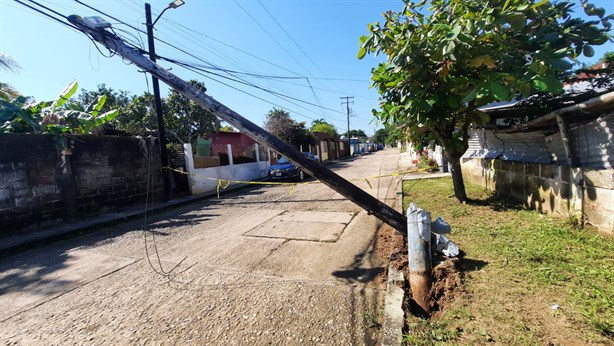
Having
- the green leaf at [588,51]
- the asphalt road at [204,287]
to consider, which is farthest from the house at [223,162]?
the green leaf at [588,51]

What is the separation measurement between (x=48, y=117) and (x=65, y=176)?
199 cm

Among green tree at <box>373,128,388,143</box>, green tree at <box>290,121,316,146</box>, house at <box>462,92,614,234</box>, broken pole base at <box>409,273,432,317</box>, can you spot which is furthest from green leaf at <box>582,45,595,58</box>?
green tree at <box>373,128,388,143</box>

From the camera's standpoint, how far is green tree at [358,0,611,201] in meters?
3.32

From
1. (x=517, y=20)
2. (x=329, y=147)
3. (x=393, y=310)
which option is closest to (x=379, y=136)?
(x=329, y=147)

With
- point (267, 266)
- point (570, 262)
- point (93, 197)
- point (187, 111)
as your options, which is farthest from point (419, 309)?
point (187, 111)

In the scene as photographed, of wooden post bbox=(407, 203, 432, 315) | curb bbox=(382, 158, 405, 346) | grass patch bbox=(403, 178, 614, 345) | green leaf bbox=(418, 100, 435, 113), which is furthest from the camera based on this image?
green leaf bbox=(418, 100, 435, 113)

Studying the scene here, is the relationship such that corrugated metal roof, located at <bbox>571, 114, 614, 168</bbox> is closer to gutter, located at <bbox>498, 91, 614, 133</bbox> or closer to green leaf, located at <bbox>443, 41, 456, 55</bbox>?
gutter, located at <bbox>498, 91, 614, 133</bbox>

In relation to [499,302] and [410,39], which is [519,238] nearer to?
[499,302]

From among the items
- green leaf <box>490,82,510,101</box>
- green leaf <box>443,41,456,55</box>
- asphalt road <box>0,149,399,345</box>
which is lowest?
asphalt road <box>0,149,399,345</box>

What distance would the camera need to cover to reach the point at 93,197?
8500mm

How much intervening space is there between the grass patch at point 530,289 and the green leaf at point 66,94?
10946mm

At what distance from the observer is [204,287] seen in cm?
357

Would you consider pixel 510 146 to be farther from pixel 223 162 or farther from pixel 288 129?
pixel 288 129

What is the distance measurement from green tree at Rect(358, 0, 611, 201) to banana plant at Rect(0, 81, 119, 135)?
8.53 metres
